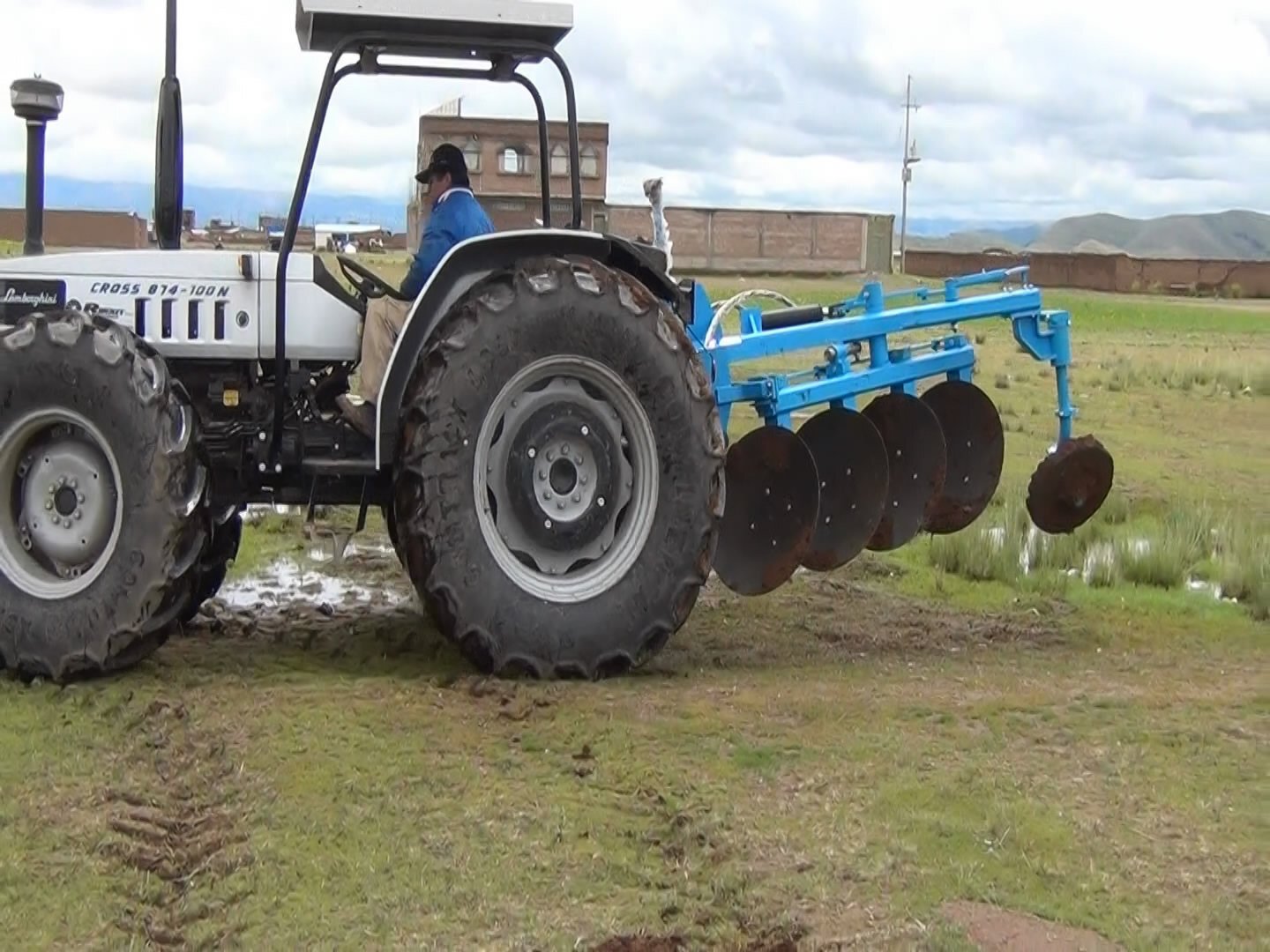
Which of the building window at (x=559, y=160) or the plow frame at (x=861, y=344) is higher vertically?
the building window at (x=559, y=160)

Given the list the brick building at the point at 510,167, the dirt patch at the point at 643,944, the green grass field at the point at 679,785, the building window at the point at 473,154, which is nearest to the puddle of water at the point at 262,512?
the green grass field at the point at 679,785

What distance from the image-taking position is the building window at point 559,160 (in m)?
6.96

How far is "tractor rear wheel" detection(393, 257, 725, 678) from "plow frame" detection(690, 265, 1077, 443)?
0.72 m

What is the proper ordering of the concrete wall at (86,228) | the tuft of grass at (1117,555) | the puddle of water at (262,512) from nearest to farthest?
the tuft of grass at (1117,555)
the puddle of water at (262,512)
the concrete wall at (86,228)

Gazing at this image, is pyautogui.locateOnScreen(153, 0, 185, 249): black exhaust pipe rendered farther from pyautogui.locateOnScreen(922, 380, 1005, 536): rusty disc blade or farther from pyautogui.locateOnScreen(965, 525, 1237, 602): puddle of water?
pyautogui.locateOnScreen(965, 525, 1237, 602): puddle of water

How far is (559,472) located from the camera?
6.10 metres

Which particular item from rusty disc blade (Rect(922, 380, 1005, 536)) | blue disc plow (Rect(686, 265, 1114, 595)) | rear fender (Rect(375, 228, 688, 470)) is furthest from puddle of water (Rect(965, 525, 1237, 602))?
rear fender (Rect(375, 228, 688, 470))

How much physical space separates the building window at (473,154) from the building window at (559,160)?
33 centimetres

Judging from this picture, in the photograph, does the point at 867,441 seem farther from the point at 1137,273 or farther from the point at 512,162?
the point at 1137,273

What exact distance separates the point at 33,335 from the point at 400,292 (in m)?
1.34

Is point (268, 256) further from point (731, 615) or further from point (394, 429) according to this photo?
point (731, 615)

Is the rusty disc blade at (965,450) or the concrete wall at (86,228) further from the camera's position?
the concrete wall at (86,228)

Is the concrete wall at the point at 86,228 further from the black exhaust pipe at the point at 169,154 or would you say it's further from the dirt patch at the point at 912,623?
the dirt patch at the point at 912,623

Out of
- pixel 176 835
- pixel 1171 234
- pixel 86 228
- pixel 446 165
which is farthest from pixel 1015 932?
pixel 1171 234
